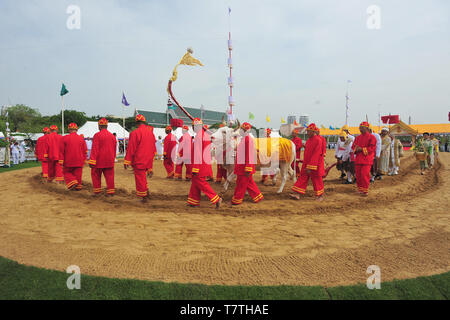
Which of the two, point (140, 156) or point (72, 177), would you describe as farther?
point (72, 177)

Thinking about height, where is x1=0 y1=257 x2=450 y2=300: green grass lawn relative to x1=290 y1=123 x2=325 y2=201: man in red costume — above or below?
below

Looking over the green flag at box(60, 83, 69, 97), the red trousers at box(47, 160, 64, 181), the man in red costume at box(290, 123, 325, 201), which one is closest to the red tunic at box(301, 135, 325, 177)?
the man in red costume at box(290, 123, 325, 201)

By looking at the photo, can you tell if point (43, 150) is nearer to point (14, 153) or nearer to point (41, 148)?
Result: point (41, 148)

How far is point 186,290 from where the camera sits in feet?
7.97

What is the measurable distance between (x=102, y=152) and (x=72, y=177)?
166cm

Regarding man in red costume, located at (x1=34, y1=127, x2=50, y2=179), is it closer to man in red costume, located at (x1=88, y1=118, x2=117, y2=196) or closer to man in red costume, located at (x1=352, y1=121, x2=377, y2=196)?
man in red costume, located at (x1=88, y1=118, x2=117, y2=196)

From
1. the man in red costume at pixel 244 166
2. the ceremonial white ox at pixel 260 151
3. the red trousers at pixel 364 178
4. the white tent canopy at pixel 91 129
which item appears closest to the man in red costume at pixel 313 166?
the ceremonial white ox at pixel 260 151

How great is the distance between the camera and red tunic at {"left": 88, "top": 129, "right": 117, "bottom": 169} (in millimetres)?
6368

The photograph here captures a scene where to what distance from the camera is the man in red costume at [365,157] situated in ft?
22.5

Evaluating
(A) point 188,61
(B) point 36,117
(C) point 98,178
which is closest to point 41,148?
(C) point 98,178

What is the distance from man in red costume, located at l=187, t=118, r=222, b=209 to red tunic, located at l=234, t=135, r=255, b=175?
692 mm

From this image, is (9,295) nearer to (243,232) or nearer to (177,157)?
(243,232)

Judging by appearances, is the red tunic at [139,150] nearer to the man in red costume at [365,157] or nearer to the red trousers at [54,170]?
the red trousers at [54,170]

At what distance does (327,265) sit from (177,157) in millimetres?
7227
